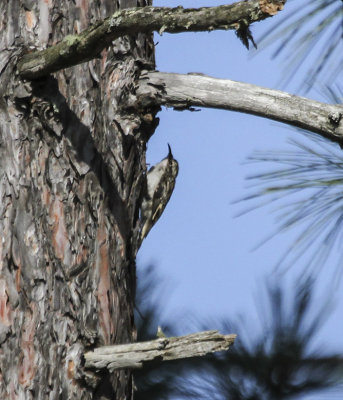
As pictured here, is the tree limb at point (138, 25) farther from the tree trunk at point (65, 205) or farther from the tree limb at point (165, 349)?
the tree limb at point (165, 349)

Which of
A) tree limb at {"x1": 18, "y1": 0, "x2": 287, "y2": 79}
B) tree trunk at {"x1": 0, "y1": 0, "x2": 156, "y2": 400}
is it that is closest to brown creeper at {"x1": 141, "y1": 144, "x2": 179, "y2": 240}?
tree trunk at {"x1": 0, "y1": 0, "x2": 156, "y2": 400}

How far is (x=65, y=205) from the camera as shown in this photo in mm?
2678

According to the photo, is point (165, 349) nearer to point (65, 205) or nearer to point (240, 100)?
point (65, 205)

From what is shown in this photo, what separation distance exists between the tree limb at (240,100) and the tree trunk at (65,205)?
83 mm

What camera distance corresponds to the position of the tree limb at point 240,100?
8.44ft

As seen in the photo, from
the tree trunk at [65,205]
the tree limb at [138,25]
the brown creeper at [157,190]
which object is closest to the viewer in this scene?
the tree limb at [138,25]

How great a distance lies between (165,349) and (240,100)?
29.7 inches

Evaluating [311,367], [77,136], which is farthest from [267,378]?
[77,136]

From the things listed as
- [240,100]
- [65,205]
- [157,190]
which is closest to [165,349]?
[65,205]

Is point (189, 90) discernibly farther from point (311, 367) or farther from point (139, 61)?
point (311, 367)

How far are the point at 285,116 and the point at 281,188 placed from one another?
3.76 feet

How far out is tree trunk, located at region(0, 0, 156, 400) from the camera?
2.54 metres

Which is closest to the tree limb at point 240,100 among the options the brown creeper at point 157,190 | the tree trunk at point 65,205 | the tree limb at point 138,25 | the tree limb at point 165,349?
the tree trunk at point 65,205

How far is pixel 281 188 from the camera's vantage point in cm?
374
